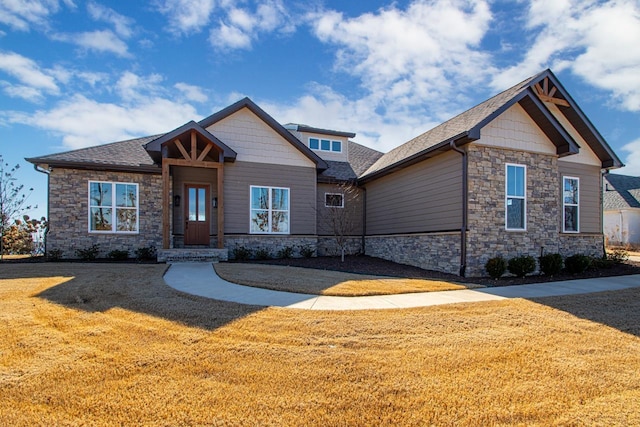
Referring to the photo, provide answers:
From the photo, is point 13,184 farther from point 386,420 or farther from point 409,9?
point 386,420

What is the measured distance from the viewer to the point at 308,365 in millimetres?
3564

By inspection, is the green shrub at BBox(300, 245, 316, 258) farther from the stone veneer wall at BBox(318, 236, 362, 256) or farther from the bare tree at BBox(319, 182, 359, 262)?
the bare tree at BBox(319, 182, 359, 262)

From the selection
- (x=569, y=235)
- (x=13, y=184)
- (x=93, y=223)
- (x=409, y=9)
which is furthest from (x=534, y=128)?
(x=13, y=184)

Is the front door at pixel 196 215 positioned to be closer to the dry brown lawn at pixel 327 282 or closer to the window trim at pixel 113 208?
the window trim at pixel 113 208

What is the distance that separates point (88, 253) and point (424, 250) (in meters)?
11.5

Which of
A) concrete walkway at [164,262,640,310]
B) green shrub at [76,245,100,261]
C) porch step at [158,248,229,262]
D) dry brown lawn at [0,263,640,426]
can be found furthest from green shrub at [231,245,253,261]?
dry brown lawn at [0,263,640,426]

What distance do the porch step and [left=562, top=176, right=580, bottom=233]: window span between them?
12.3 metres

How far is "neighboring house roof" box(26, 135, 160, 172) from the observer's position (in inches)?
468

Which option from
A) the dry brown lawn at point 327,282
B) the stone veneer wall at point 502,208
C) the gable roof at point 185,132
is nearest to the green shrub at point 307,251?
the dry brown lawn at point 327,282

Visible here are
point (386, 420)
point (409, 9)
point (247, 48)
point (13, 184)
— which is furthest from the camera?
point (13, 184)

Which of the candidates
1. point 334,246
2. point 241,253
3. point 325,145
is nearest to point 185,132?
point 241,253

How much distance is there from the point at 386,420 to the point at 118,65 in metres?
11.9

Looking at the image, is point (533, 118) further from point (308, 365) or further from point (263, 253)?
point (308, 365)

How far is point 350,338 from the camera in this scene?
4.38m
